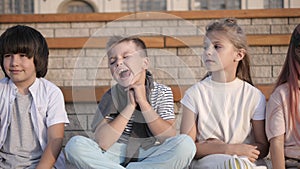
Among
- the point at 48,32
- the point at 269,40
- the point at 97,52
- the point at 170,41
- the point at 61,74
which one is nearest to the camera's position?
the point at 97,52

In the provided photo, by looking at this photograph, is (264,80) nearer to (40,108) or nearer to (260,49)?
(260,49)

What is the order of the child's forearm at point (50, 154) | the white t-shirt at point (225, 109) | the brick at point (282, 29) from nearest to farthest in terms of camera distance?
the child's forearm at point (50, 154) < the white t-shirt at point (225, 109) < the brick at point (282, 29)

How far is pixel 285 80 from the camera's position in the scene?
192 centimetres

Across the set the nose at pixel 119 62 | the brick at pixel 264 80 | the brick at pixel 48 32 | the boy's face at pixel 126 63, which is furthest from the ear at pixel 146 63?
the brick at pixel 48 32

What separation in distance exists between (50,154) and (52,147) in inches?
1.1

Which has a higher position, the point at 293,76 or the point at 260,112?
the point at 293,76

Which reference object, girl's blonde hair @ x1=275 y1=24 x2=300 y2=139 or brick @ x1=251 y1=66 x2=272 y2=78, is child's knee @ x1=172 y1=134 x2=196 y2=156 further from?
brick @ x1=251 y1=66 x2=272 y2=78

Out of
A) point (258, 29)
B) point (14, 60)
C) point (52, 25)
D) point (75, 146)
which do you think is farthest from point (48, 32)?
point (75, 146)

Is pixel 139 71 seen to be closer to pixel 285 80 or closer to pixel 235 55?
pixel 235 55

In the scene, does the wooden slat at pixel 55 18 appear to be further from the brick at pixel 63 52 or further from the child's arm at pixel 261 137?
the child's arm at pixel 261 137

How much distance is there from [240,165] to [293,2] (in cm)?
820

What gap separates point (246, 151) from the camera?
6.10ft

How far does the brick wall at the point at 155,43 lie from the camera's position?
2102 millimetres

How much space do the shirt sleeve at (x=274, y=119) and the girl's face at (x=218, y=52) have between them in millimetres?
220
